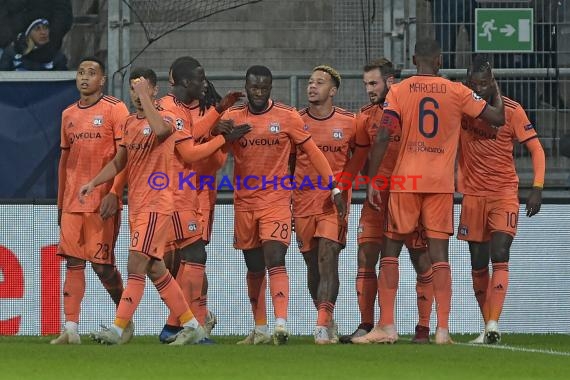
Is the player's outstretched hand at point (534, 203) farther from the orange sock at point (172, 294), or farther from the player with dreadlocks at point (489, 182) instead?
the orange sock at point (172, 294)

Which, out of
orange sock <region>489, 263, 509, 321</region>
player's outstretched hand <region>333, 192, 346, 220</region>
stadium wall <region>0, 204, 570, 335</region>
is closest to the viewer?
player's outstretched hand <region>333, 192, 346, 220</region>

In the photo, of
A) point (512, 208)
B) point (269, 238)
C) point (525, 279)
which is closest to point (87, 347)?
point (269, 238)

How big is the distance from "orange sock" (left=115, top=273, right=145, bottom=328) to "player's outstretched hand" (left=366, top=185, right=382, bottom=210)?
79.8 inches

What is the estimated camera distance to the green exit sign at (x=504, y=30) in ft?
49.3

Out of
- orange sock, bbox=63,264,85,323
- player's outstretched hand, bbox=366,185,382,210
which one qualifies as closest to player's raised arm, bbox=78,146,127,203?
orange sock, bbox=63,264,85,323

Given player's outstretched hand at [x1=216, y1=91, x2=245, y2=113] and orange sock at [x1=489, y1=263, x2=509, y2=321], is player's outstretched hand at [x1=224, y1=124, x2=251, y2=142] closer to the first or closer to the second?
player's outstretched hand at [x1=216, y1=91, x2=245, y2=113]

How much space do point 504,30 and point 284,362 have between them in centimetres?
680

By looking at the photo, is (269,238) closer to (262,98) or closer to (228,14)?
(262,98)

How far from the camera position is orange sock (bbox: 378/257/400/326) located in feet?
38.2

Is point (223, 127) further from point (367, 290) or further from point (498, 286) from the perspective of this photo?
point (498, 286)

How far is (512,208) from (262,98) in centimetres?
235

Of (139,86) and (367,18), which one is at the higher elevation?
(367,18)

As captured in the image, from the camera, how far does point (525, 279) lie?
Result: 1444 cm

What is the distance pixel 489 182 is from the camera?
12.2m
